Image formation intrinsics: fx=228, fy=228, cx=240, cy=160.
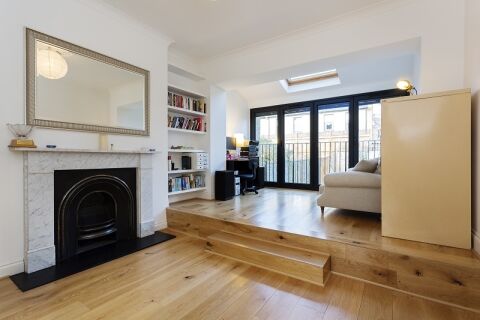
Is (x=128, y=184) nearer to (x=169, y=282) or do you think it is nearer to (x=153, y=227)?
(x=153, y=227)

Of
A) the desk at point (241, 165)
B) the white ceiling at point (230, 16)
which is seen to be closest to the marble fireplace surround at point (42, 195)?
the white ceiling at point (230, 16)

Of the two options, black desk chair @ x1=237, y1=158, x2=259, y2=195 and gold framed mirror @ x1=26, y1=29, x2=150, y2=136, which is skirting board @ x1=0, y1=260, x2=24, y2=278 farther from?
black desk chair @ x1=237, y1=158, x2=259, y2=195

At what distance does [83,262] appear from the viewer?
2.21 meters

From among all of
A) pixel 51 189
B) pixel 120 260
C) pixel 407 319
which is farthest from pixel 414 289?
pixel 51 189

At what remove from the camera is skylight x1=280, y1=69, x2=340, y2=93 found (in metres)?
4.94

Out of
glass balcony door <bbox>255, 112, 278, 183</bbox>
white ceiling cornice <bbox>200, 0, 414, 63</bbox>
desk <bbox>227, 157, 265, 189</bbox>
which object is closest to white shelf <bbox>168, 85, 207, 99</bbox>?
white ceiling cornice <bbox>200, 0, 414, 63</bbox>

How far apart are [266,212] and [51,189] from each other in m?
2.43

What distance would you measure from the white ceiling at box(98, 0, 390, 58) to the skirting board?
278 centimetres

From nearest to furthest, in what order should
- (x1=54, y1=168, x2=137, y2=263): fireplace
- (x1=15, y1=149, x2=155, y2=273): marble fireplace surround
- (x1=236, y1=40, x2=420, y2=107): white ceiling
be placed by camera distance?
1. (x1=15, y1=149, x2=155, y2=273): marble fireplace surround
2. (x1=54, y1=168, x2=137, y2=263): fireplace
3. (x1=236, y1=40, x2=420, y2=107): white ceiling

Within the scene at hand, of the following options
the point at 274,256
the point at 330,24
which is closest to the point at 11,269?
the point at 274,256

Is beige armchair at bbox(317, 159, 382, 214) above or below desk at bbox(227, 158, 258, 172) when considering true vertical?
below

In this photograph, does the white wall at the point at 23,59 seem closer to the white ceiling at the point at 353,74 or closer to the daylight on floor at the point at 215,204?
the daylight on floor at the point at 215,204

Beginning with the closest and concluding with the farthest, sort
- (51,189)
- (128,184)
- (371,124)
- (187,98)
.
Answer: (51,189) → (128,184) → (187,98) → (371,124)

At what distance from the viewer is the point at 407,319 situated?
4.78ft
